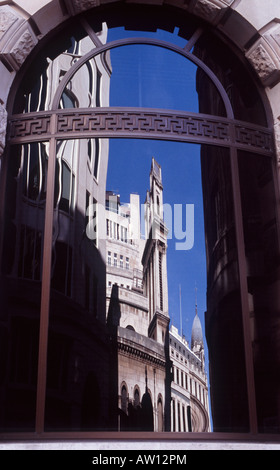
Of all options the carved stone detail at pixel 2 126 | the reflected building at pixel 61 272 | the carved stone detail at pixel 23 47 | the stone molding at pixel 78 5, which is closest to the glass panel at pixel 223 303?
the reflected building at pixel 61 272

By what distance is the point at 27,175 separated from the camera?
26.1 feet

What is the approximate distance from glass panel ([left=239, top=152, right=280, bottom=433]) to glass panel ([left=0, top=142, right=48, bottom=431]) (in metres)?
2.92

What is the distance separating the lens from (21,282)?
7496 mm

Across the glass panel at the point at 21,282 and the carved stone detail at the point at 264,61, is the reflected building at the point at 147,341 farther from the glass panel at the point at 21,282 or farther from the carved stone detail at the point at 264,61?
the carved stone detail at the point at 264,61

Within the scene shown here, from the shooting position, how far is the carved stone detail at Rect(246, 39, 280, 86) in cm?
774

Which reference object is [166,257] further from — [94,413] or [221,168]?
[94,413]

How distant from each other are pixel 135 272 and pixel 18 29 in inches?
151

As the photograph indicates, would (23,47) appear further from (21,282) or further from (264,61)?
(264,61)

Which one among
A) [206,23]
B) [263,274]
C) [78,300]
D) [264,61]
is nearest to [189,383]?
[263,274]

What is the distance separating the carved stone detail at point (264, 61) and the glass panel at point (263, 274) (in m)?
1.13

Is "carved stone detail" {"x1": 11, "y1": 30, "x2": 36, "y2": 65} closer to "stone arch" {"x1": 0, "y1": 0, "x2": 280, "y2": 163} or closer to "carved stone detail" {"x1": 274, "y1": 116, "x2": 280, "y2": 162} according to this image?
"stone arch" {"x1": 0, "y1": 0, "x2": 280, "y2": 163}

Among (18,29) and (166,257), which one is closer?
(18,29)
